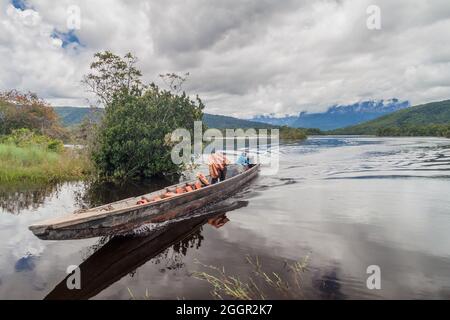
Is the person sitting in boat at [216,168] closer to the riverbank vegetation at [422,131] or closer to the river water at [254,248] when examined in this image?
the river water at [254,248]

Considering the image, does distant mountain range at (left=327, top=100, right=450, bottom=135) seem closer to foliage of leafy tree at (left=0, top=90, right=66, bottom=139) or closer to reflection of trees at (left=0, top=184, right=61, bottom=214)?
foliage of leafy tree at (left=0, top=90, right=66, bottom=139)

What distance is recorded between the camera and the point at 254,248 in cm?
898

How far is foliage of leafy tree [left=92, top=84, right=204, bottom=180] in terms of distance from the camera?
782 inches

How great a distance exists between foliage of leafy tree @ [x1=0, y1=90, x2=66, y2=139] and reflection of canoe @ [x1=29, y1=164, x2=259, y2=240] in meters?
26.1

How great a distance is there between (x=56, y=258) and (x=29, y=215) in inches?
180

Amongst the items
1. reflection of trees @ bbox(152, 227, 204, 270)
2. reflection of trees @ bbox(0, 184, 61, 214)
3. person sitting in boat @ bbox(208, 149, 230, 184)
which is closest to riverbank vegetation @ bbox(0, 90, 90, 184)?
reflection of trees @ bbox(0, 184, 61, 214)

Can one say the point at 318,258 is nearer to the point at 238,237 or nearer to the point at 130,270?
the point at 238,237

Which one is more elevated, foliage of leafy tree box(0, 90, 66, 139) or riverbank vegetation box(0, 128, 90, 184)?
foliage of leafy tree box(0, 90, 66, 139)

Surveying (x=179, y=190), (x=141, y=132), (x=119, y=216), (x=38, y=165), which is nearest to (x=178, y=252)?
(x=119, y=216)

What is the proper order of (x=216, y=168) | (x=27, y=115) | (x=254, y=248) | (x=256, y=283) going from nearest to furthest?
1. (x=256, y=283)
2. (x=254, y=248)
3. (x=216, y=168)
4. (x=27, y=115)

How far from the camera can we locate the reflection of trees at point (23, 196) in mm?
13039

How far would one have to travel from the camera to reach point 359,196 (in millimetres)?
15555

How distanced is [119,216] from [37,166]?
12.7 meters

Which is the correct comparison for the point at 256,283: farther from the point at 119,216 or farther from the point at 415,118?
the point at 415,118
